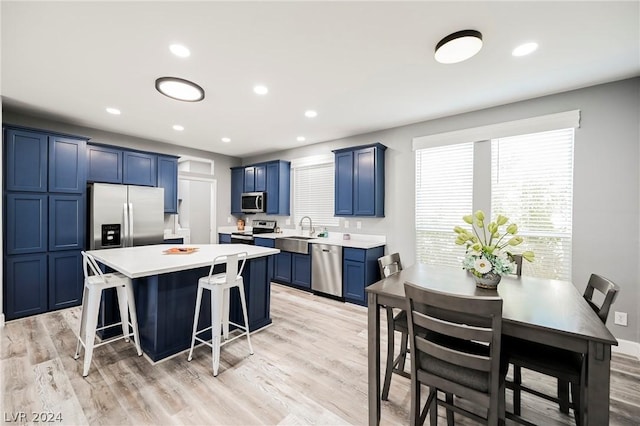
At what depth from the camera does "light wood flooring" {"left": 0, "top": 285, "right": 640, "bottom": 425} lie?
1.81 meters

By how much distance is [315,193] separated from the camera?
5.33m

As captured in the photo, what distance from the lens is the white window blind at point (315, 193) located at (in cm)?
510

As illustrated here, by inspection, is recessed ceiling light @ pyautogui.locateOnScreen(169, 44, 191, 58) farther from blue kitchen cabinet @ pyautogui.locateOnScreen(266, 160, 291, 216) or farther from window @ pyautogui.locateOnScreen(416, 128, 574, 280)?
blue kitchen cabinet @ pyautogui.locateOnScreen(266, 160, 291, 216)

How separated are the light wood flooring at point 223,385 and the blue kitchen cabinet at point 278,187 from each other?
120 inches

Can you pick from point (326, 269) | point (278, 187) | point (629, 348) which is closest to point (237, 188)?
point (278, 187)

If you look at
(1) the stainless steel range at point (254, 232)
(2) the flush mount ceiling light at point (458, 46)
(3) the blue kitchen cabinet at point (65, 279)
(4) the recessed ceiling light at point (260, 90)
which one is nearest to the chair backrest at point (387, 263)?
(2) the flush mount ceiling light at point (458, 46)

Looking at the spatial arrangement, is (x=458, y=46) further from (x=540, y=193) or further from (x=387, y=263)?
(x=540, y=193)

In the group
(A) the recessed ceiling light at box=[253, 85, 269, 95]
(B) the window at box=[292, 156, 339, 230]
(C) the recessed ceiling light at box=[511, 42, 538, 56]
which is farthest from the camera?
(B) the window at box=[292, 156, 339, 230]

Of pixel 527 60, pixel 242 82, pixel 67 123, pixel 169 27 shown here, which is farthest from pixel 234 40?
pixel 67 123

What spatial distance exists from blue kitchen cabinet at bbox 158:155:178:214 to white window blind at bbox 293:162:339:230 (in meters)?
2.30

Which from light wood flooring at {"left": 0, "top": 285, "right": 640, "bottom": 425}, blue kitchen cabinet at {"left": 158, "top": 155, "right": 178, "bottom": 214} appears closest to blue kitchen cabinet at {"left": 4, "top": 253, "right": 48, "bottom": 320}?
light wood flooring at {"left": 0, "top": 285, "right": 640, "bottom": 425}

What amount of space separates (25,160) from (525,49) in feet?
18.4

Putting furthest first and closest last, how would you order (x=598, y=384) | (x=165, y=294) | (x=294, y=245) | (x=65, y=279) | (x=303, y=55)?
1. (x=294, y=245)
2. (x=65, y=279)
3. (x=165, y=294)
4. (x=303, y=55)
5. (x=598, y=384)

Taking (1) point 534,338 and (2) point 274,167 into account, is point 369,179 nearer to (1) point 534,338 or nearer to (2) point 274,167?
(2) point 274,167
